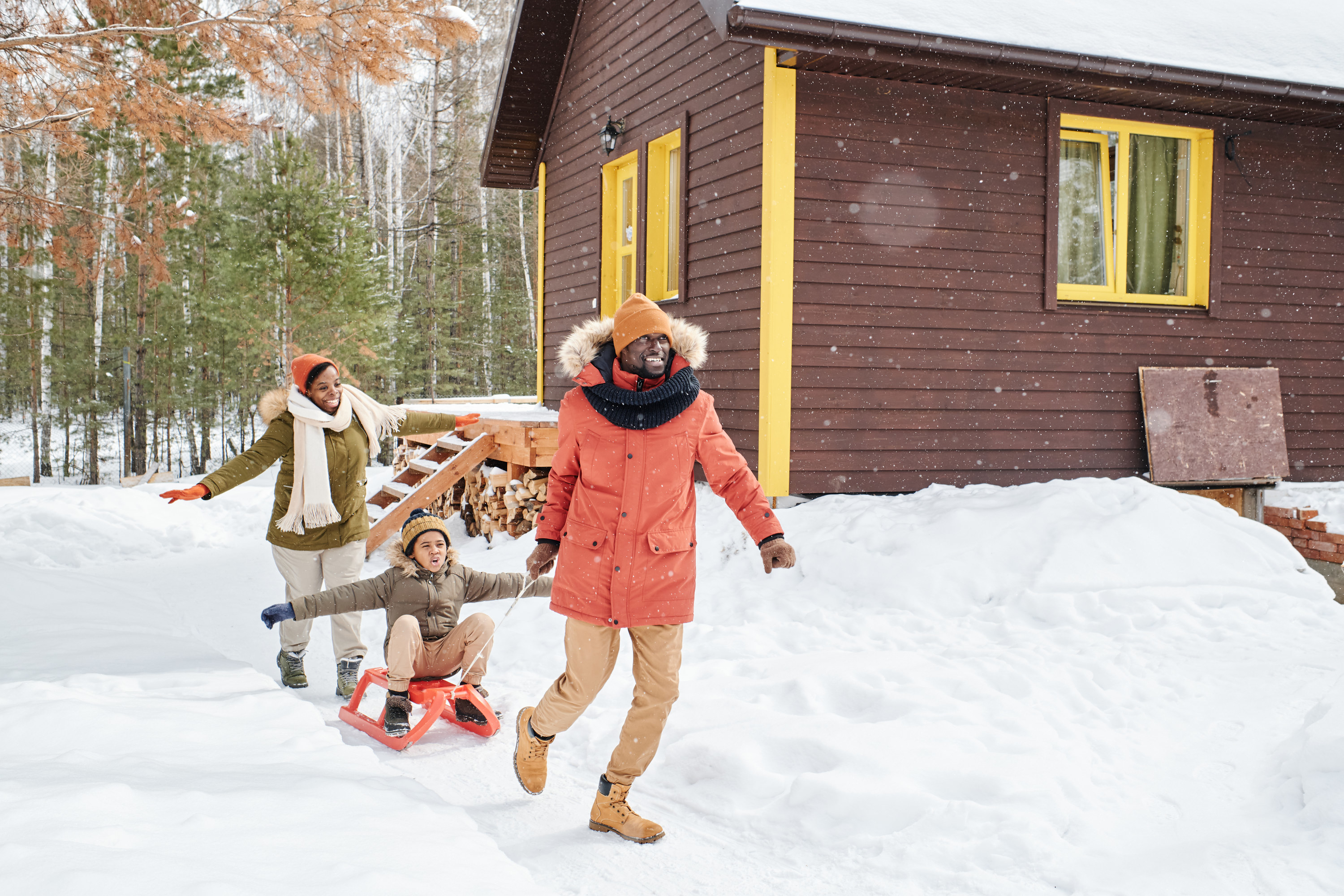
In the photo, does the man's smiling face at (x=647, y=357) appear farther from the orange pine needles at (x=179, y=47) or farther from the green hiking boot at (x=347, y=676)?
the orange pine needles at (x=179, y=47)

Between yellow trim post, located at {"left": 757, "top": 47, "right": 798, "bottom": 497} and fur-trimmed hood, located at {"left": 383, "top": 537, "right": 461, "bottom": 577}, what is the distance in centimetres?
307

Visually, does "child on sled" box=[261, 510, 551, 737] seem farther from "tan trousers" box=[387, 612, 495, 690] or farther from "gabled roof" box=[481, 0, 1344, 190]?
"gabled roof" box=[481, 0, 1344, 190]

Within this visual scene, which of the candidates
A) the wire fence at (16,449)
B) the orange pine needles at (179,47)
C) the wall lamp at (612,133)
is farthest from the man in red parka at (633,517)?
the wire fence at (16,449)

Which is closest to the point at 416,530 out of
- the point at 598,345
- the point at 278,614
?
the point at 278,614

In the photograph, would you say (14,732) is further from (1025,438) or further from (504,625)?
(1025,438)

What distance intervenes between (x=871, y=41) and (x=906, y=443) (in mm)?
2894

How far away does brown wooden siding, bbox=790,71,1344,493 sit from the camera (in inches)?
283

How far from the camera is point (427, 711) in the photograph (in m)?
4.13

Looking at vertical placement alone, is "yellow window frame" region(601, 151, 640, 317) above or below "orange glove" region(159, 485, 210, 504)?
above

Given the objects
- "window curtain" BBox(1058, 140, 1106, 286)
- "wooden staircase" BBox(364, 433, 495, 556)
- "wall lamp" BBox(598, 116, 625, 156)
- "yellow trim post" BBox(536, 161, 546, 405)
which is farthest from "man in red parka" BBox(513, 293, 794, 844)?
"yellow trim post" BBox(536, 161, 546, 405)

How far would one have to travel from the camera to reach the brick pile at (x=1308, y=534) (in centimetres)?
714

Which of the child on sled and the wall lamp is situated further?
the wall lamp

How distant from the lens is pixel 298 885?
7.29 feet

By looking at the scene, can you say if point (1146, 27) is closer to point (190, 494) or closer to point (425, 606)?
point (425, 606)
